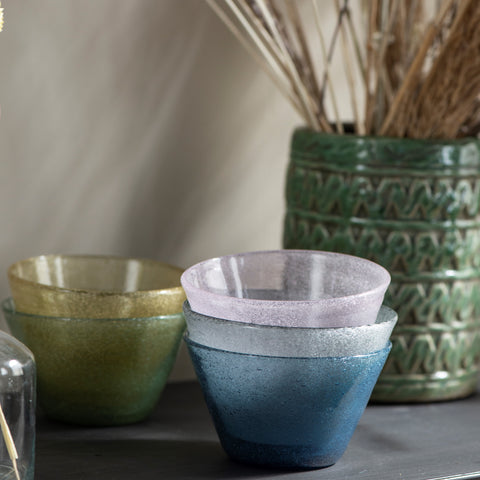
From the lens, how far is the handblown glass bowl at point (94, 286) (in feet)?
2.16

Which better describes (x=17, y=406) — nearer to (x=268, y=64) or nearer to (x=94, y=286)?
(x=94, y=286)

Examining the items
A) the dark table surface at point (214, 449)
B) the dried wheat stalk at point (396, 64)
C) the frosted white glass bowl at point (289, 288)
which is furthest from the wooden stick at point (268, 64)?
the dark table surface at point (214, 449)

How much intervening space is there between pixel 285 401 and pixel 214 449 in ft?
0.31

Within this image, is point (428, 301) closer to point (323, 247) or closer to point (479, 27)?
point (323, 247)

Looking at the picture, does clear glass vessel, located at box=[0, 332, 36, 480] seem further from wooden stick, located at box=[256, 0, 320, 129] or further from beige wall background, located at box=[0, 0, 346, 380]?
wooden stick, located at box=[256, 0, 320, 129]

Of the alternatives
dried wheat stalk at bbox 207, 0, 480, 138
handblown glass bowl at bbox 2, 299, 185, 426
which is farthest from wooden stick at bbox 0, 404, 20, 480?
dried wheat stalk at bbox 207, 0, 480, 138

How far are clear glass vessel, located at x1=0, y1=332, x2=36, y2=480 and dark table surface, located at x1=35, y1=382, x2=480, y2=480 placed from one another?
0.02m

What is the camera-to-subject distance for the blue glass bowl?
22.6 inches

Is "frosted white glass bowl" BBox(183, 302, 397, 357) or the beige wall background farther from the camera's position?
the beige wall background

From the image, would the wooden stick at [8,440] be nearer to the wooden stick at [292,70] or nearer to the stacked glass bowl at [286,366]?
the stacked glass bowl at [286,366]

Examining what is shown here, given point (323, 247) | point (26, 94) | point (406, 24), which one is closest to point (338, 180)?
point (323, 247)

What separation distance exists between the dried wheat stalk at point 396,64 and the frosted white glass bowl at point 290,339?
216mm

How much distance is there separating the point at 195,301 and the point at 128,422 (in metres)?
0.15

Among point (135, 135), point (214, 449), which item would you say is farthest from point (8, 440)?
point (135, 135)
